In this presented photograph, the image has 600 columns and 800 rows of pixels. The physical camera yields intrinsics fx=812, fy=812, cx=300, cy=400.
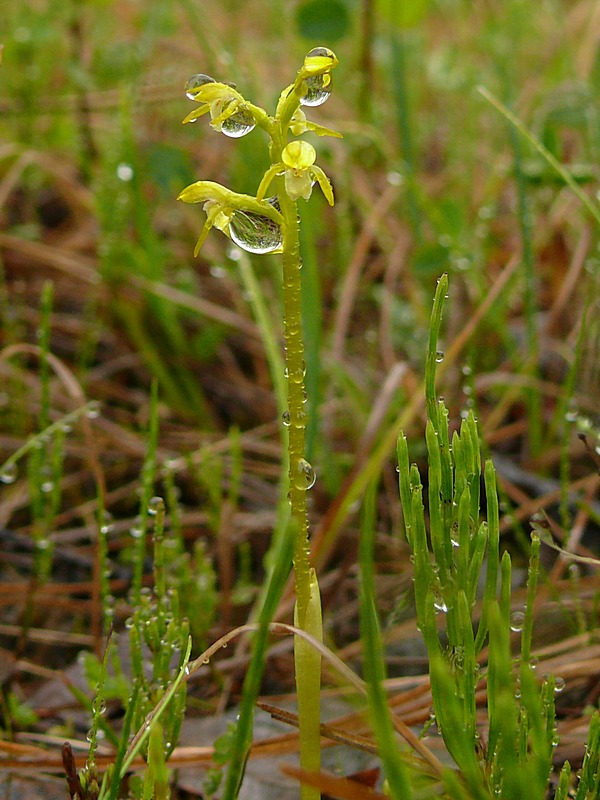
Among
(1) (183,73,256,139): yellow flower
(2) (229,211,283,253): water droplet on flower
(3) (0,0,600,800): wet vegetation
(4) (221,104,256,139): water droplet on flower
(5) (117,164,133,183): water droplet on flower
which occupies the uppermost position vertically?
(1) (183,73,256,139): yellow flower

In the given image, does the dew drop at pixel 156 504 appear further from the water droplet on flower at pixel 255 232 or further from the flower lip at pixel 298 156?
the flower lip at pixel 298 156

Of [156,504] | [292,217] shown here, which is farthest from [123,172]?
[292,217]

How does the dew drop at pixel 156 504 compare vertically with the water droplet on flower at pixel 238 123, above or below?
below

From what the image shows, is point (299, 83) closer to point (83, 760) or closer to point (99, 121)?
point (83, 760)

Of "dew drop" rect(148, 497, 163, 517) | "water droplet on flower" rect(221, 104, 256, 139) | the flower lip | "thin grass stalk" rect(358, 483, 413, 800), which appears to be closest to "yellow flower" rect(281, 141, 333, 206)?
the flower lip

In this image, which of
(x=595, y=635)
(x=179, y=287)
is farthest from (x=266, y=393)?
(x=595, y=635)

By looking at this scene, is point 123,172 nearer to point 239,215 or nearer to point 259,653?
point 239,215

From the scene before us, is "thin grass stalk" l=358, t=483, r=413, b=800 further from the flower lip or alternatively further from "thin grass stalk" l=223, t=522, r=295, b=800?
the flower lip

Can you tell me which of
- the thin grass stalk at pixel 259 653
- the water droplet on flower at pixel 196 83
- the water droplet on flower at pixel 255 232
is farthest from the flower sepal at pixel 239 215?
the thin grass stalk at pixel 259 653
